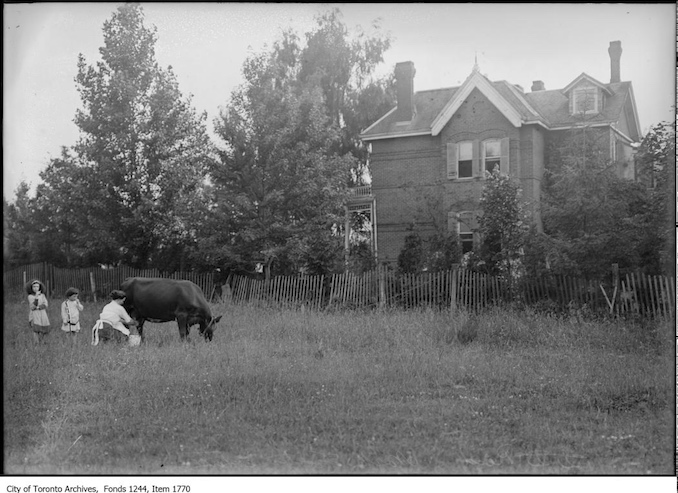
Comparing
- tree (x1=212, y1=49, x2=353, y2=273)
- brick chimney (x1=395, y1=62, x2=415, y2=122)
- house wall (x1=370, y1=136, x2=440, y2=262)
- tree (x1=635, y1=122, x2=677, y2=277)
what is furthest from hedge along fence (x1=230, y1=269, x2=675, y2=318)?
brick chimney (x1=395, y1=62, x2=415, y2=122)

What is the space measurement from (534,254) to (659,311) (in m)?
3.48

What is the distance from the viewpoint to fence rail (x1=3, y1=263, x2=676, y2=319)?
45.7ft

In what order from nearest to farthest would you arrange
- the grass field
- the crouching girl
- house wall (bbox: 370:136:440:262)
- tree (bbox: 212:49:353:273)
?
the grass field
the crouching girl
tree (bbox: 212:49:353:273)
house wall (bbox: 370:136:440:262)

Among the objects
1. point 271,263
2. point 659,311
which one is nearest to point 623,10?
point 659,311

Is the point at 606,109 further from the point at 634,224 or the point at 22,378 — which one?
the point at 22,378

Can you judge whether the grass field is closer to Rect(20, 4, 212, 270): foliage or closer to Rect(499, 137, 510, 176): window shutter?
Rect(20, 4, 212, 270): foliage

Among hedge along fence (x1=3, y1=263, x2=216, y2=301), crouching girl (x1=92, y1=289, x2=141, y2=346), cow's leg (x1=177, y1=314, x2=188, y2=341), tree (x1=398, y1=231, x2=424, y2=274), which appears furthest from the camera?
tree (x1=398, y1=231, x2=424, y2=274)

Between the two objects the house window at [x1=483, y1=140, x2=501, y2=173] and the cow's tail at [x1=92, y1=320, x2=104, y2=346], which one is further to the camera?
the house window at [x1=483, y1=140, x2=501, y2=173]

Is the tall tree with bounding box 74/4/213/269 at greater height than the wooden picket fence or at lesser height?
greater

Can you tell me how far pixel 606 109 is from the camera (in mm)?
15875

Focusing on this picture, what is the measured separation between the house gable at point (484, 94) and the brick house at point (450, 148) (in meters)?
0.03

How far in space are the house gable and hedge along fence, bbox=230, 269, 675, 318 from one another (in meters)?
6.96

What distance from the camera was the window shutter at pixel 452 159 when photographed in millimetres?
22484

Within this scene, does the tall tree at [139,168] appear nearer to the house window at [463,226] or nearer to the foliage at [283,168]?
the foliage at [283,168]
